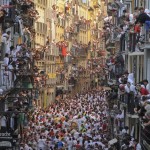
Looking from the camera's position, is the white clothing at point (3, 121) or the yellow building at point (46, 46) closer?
the white clothing at point (3, 121)

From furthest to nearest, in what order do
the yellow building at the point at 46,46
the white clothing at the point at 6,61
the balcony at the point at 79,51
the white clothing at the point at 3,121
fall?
1. the balcony at the point at 79,51
2. the yellow building at the point at 46,46
3. the white clothing at the point at 3,121
4. the white clothing at the point at 6,61

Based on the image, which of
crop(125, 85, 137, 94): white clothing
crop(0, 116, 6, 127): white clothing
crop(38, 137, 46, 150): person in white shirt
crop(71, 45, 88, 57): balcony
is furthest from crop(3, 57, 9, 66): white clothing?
crop(71, 45, 88, 57): balcony

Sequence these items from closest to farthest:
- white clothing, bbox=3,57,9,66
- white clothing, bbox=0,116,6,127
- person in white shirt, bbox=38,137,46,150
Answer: person in white shirt, bbox=38,137,46,150
white clothing, bbox=3,57,9,66
white clothing, bbox=0,116,6,127

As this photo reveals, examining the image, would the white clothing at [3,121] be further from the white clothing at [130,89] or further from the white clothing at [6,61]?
the white clothing at [130,89]

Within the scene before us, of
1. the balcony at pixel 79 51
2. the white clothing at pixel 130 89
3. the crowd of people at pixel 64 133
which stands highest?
the balcony at pixel 79 51

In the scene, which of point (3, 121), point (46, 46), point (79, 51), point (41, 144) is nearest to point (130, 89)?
point (41, 144)

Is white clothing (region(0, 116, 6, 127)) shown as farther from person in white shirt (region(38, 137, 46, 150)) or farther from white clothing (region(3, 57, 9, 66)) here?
person in white shirt (region(38, 137, 46, 150))

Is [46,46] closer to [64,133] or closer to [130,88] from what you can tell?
[64,133]

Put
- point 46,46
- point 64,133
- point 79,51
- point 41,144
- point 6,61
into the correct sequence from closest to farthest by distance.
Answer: point 41,144 → point 6,61 → point 64,133 → point 46,46 → point 79,51

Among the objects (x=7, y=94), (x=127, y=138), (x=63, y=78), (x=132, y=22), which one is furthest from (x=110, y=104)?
(x=63, y=78)

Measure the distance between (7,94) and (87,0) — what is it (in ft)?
292

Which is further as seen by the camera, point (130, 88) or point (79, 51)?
point (79, 51)

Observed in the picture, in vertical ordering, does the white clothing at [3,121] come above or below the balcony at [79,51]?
below

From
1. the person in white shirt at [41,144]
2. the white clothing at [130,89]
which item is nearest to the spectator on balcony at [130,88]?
the white clothing at [130,89]
